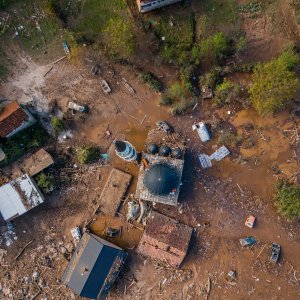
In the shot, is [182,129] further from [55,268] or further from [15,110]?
[55,268]

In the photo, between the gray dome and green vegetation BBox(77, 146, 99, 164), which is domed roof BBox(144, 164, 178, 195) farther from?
green vegetation BBox(77, 146, 99, 164)

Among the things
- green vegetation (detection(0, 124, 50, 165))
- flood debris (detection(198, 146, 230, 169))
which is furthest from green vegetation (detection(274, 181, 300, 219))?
green vegetation (detection(0, 124, 50, 165))

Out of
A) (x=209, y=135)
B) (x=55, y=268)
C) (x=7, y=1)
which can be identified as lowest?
(x=55, y=268)

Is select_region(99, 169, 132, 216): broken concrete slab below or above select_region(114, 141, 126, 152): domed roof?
below

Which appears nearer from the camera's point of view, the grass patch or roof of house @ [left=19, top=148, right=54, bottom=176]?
roof of house @ [left=19, top=148, right=54, bottom=176]

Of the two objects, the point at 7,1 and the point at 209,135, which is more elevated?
the point at 7,1

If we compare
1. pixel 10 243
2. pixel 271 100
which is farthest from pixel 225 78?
pixel 10 243
